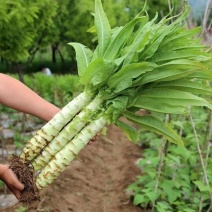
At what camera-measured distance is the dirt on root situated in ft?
15.4

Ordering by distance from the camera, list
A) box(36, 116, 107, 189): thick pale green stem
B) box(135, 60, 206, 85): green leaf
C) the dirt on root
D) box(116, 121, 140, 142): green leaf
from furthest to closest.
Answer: the dirt on root, box(116, 121, 140, 142): green leaf, box(36, 116, 107, 189): thick pale green stem, box(135, 60, 206, 85): green leaf

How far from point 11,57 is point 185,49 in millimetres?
8131

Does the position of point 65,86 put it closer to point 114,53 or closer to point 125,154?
point 125,154

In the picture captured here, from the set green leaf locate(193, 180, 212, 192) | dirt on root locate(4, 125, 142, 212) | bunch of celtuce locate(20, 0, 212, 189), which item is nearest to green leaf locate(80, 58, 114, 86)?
bunch of celtuce locate(20, 0, 212, 189)

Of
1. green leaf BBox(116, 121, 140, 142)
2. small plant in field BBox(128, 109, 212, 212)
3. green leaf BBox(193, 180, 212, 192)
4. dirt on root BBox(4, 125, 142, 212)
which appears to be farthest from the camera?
dirt on root BBox(4, 125, 142, 212)

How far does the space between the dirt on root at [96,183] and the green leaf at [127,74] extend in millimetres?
2315

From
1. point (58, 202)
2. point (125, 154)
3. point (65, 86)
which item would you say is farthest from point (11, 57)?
point (58, 202)

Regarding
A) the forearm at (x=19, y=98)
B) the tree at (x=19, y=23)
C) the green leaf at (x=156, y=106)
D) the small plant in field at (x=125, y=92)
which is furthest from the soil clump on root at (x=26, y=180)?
the tree at (x=19, y=23)

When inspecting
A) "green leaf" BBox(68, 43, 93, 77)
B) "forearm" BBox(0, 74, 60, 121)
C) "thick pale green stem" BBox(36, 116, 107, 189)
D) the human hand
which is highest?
"green leaf" BBox(68, 43, 93, 77)

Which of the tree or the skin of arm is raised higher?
the tree

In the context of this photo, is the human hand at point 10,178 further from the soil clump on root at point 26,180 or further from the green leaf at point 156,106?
the green leaf at point 156,106

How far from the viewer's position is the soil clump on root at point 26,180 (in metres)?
2.28

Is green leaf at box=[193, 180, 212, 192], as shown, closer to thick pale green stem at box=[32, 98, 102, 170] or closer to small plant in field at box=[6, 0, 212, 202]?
small plant in field at box=[6, 0, 212, 202]

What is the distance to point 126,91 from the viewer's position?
2.31m
